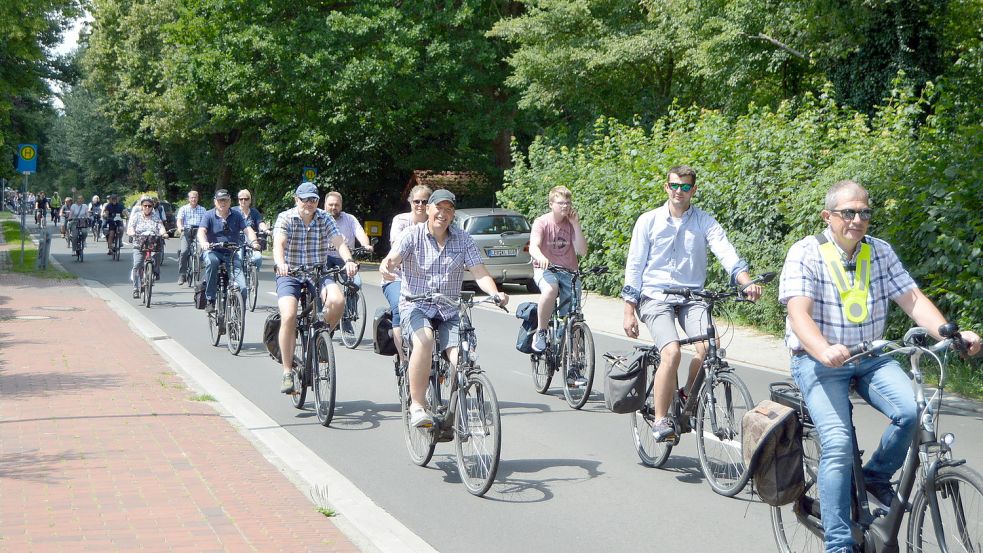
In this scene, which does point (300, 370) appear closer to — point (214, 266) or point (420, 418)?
point (420, 418)

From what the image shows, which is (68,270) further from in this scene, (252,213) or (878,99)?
(878,99)

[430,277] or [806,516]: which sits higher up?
[430,277]

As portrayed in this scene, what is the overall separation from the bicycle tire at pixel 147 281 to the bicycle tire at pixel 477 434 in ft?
41.2

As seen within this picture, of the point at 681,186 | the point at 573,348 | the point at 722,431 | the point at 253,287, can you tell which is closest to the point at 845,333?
the point at 722,431

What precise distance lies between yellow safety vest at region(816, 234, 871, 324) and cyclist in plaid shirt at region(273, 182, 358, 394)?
4559mm

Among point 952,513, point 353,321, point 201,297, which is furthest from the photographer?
point 201,297

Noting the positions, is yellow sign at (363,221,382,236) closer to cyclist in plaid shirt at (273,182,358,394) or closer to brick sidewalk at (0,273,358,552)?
brick sidewalk at (0,273,358,552)

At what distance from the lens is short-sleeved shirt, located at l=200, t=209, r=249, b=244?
13961mm

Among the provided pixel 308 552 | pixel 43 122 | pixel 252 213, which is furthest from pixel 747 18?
pixel 43 122

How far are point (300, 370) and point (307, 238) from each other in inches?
50.1

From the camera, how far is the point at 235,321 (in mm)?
12719

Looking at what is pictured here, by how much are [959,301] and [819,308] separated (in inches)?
269

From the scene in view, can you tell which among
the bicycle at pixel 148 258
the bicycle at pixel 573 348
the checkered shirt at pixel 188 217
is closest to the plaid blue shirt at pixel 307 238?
the bicycle at pixel 573 348

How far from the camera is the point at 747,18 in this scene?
2367 centimetres
